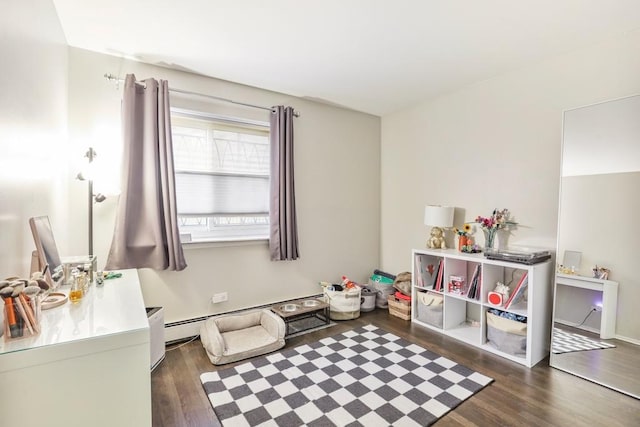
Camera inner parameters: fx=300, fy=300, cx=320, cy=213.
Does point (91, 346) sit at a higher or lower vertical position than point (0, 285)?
lower

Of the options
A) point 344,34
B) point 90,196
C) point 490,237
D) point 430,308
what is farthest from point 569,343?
point 90,196

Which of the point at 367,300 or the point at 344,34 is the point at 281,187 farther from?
the point at 367,300

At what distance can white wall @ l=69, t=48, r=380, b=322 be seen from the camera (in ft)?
7.76

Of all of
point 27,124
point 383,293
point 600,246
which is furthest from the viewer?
point 383,293

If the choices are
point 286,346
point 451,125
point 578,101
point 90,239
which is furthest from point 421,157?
point 90,239

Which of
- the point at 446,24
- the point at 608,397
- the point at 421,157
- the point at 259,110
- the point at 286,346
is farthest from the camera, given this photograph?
the point at 421,157

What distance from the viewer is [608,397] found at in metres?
1.87

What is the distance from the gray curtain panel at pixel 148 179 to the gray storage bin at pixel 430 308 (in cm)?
234

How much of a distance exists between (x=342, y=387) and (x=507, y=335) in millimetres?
1399

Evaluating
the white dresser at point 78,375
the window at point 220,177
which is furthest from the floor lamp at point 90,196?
the white dresser at point 78,375

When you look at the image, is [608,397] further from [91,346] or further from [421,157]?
[91,346]

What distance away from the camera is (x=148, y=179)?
2.45 metres

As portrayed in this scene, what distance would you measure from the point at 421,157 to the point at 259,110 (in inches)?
75.0

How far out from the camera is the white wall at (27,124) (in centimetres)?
105
